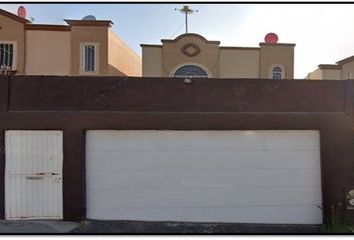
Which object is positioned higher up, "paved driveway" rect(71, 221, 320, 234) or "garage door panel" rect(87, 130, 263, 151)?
"garage door panel" rect(87, 130, 263, 151)

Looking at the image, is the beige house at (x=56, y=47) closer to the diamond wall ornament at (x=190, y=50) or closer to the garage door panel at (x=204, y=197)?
the diamond wall ornament at (x=190, y=50)

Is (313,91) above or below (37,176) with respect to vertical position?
above

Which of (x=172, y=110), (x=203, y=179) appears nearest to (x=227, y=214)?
(x=203, y=179)

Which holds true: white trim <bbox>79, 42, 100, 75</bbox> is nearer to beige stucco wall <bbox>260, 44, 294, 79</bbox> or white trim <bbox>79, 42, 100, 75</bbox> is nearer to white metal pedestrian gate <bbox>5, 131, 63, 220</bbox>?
beige stucco wall <bbox>260, 44, 294, 79</bbox>

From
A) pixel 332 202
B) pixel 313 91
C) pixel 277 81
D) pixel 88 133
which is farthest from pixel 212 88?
pixel 332 202

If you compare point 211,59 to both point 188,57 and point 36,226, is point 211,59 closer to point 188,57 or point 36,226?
point 188,57

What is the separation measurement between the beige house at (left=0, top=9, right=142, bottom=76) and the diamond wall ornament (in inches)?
125

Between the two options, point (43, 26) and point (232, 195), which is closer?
point (232, 195)

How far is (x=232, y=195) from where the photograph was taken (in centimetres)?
858

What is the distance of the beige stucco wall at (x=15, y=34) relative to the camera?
16.0 m

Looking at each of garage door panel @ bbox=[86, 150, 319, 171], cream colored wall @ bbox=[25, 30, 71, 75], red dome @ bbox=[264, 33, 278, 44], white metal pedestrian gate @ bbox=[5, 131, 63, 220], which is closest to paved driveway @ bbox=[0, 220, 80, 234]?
white metal pedestrian gate @ bbox=[5, 131, 63, 220]

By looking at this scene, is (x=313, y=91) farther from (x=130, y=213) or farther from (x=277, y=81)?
(x=130, y=213)

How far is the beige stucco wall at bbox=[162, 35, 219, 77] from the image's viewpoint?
17.1m

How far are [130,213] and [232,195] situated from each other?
2.23m
